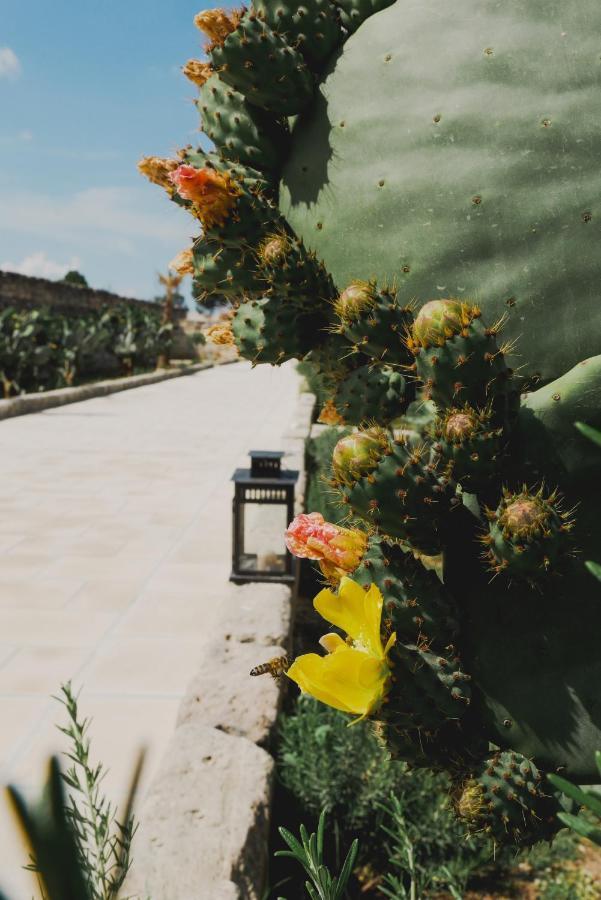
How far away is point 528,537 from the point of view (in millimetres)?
977

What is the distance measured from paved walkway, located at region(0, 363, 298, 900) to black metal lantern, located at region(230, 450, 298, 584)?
336mm

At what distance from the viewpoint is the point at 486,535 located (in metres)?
1.06

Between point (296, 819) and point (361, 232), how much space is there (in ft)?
7.66

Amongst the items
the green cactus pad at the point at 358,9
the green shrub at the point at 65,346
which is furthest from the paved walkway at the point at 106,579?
the green shrub at the point at 65,346

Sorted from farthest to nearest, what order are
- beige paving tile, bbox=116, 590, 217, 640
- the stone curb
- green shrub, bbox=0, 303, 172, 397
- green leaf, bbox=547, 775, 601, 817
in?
green shrub, bbox=0, 303, 172, 397
the stone curb
beige paving tile, bbox=116, 590, 217, 640
green leaf, bbox=547, 775, 601, 817

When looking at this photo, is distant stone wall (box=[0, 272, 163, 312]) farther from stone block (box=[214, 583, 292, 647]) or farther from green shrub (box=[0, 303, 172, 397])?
stone block (box=[214, 583, 292, 647])

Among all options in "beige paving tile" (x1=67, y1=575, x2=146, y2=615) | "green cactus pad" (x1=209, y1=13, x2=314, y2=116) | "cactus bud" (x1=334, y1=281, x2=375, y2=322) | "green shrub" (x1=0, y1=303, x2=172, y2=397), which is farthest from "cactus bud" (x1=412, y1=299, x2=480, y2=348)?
"green shrub" (x1=0, y1=303, x2=172, y2=397)

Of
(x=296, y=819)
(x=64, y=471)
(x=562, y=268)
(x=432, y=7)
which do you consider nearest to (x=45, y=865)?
(x=562, y=268)

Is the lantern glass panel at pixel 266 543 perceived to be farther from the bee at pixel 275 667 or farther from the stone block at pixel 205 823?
the bee at pixel 275 667

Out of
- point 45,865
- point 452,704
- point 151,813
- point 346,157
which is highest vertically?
point 346,157

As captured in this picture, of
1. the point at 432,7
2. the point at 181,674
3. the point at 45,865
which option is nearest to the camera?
the point at 45,865

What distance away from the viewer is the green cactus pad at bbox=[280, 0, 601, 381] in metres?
1.06

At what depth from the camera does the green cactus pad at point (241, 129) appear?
1258 millimetres

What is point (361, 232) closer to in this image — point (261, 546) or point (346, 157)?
point (346, 157)
